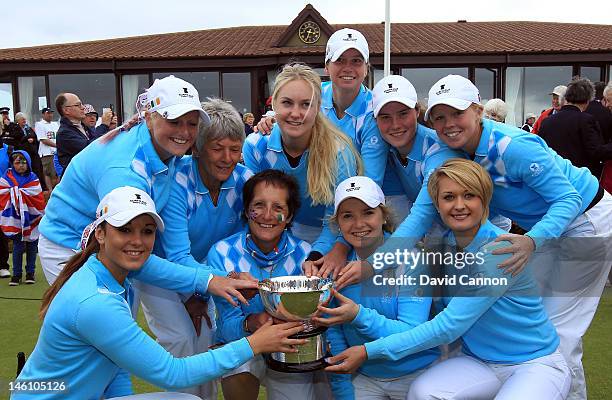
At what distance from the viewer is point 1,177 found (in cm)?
816

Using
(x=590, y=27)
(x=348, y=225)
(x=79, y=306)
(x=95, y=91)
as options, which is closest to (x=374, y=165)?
(x=348, y=225)

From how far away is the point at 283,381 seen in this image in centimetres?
321

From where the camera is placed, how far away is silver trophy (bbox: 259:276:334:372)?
106 inches

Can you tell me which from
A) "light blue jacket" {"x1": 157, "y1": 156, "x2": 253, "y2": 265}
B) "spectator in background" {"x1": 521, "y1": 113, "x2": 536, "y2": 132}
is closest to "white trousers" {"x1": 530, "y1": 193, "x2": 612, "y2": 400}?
"light blue jacket" {"x1": 157, "y1": 156, "x2": 253, "y2": 265}

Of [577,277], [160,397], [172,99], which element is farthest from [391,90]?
[160,397]

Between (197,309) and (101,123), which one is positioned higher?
(101,123)

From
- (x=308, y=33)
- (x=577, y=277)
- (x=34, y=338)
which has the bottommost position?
(x=34, y=338)

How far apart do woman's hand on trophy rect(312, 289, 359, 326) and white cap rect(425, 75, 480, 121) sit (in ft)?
3.68

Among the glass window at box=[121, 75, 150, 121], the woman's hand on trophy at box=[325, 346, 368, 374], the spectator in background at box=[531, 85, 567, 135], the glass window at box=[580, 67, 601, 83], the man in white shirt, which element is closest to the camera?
the woman's hand on trophy at box=[325, 346, 368, 374]

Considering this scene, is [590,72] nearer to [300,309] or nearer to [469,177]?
[469,177]

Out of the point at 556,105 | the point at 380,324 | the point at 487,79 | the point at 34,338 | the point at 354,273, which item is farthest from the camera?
the point at 487,79

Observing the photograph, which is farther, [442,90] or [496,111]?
[496,111]

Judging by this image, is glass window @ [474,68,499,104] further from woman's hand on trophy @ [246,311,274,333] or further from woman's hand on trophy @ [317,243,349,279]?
woman's hand on trophy @ [246,311,274,333]

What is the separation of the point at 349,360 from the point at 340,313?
0.22 metres
